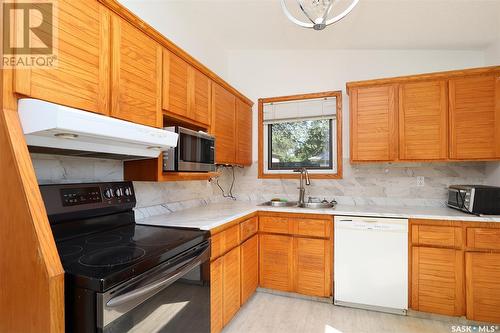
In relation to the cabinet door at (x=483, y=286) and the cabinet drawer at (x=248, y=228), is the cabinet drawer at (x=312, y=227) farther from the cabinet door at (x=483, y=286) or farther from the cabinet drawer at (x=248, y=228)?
the cabinet door at (x=483, y=286)

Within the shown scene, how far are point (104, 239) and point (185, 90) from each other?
1208 millimetres

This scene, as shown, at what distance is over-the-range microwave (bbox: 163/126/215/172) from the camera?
5.81 feet

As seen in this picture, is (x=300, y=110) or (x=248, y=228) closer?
(x=248, y=228)

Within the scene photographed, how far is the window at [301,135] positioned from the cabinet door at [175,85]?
1565 millimetres

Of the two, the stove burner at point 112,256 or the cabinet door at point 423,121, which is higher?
the cabinet door at point 423,121

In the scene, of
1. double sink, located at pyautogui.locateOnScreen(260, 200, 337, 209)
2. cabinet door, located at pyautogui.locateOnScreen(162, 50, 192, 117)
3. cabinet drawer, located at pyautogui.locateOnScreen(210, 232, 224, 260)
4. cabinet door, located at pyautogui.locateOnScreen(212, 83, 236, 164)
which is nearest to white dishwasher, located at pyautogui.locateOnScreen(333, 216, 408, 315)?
double sink, located at pyautogui.locateOnScreen(260, 200, 337, 209)

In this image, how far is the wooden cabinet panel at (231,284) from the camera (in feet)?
6.41

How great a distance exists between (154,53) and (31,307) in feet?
4.89

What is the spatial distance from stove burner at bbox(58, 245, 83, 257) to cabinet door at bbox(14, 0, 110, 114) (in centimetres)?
67

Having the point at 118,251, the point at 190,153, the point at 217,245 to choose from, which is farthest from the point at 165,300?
the point at 190,153

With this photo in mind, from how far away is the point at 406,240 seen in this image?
7.34ft

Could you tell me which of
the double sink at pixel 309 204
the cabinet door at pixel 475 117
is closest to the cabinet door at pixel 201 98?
the double sink at pixel 309 204

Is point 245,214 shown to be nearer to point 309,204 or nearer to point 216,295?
point 216,295

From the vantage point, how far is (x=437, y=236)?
2.17 m
